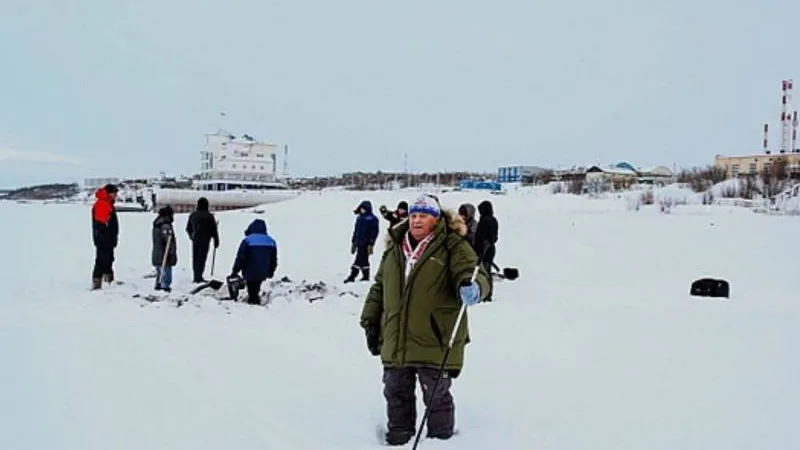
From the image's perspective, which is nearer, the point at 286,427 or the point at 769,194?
the point at 286,427

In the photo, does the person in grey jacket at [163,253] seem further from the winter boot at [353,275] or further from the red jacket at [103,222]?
the winter boot at [353,275]

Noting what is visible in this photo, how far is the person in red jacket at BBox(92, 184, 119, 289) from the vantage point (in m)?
10.6

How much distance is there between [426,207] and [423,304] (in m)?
0.57

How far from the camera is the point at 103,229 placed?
10664mm

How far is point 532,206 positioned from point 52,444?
33.6 metres

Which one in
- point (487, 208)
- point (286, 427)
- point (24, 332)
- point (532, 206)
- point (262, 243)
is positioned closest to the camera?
point (286, 427)

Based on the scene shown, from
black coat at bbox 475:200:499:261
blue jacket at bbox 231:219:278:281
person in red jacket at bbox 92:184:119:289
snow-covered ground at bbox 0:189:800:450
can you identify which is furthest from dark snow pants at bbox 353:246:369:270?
person in red jacket at bbox 92:184:119:289

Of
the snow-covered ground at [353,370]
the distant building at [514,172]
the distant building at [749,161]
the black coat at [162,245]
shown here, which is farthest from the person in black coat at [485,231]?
the distant building at [514,172]

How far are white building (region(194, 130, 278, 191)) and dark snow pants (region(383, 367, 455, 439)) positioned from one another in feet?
260

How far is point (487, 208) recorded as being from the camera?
10.9 metres

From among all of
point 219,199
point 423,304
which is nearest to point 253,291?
point 423,304

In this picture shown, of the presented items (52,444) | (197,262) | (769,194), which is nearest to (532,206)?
(769,194)

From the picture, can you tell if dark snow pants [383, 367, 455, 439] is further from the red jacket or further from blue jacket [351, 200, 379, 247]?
the red jacket

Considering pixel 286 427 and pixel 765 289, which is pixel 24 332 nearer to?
pixel 286 427
